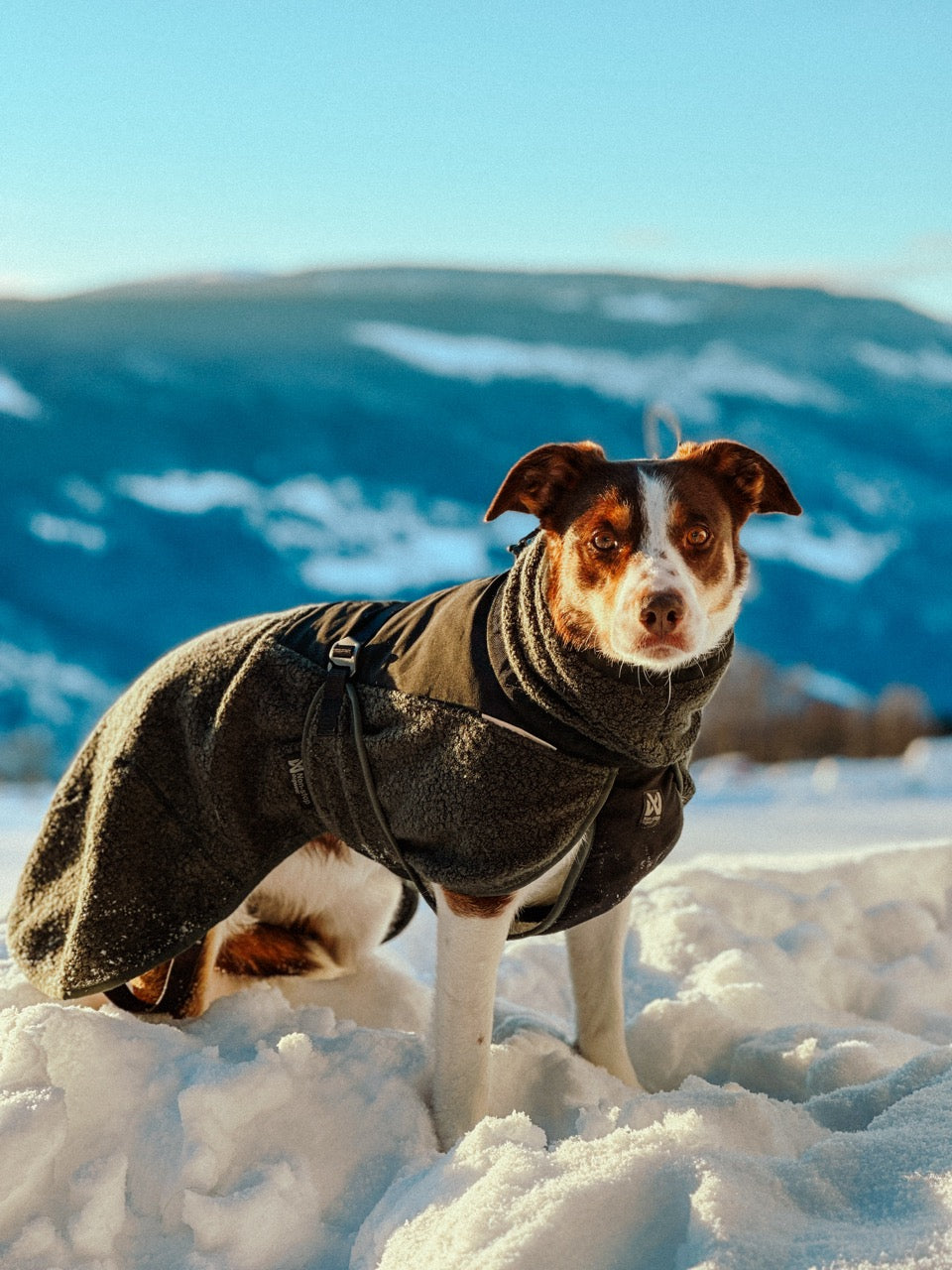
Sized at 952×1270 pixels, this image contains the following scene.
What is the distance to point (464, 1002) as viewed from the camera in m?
2.81

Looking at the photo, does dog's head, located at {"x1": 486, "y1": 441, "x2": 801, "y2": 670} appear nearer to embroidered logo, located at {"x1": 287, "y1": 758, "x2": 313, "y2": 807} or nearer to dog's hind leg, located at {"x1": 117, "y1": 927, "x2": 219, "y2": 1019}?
embroidered logo, located at {"x1": 287, "y1": 758, "x2": 313, "y2": 807}

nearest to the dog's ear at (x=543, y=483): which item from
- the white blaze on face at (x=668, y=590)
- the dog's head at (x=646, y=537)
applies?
the dog's head at (x=646, y=537)

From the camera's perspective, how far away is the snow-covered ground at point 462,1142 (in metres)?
2.16

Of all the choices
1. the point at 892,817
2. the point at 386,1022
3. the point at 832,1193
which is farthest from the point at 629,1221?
the point at 892,817

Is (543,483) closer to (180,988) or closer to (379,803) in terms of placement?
(379,803)

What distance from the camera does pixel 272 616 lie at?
3.16 metres

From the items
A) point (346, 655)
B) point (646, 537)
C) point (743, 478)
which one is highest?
point (743, 478)

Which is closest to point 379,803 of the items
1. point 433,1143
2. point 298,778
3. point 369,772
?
point 369,772

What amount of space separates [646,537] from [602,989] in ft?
4.00

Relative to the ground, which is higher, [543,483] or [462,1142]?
[543,483]

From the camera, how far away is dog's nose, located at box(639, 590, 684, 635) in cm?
254

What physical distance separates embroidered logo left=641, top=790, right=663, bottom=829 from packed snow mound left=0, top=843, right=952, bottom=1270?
581 millimetres

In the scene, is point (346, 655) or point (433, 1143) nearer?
point (433, 1143)

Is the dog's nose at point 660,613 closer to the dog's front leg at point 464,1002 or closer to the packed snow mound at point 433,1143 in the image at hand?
the dog's front leg at point 464,1002
